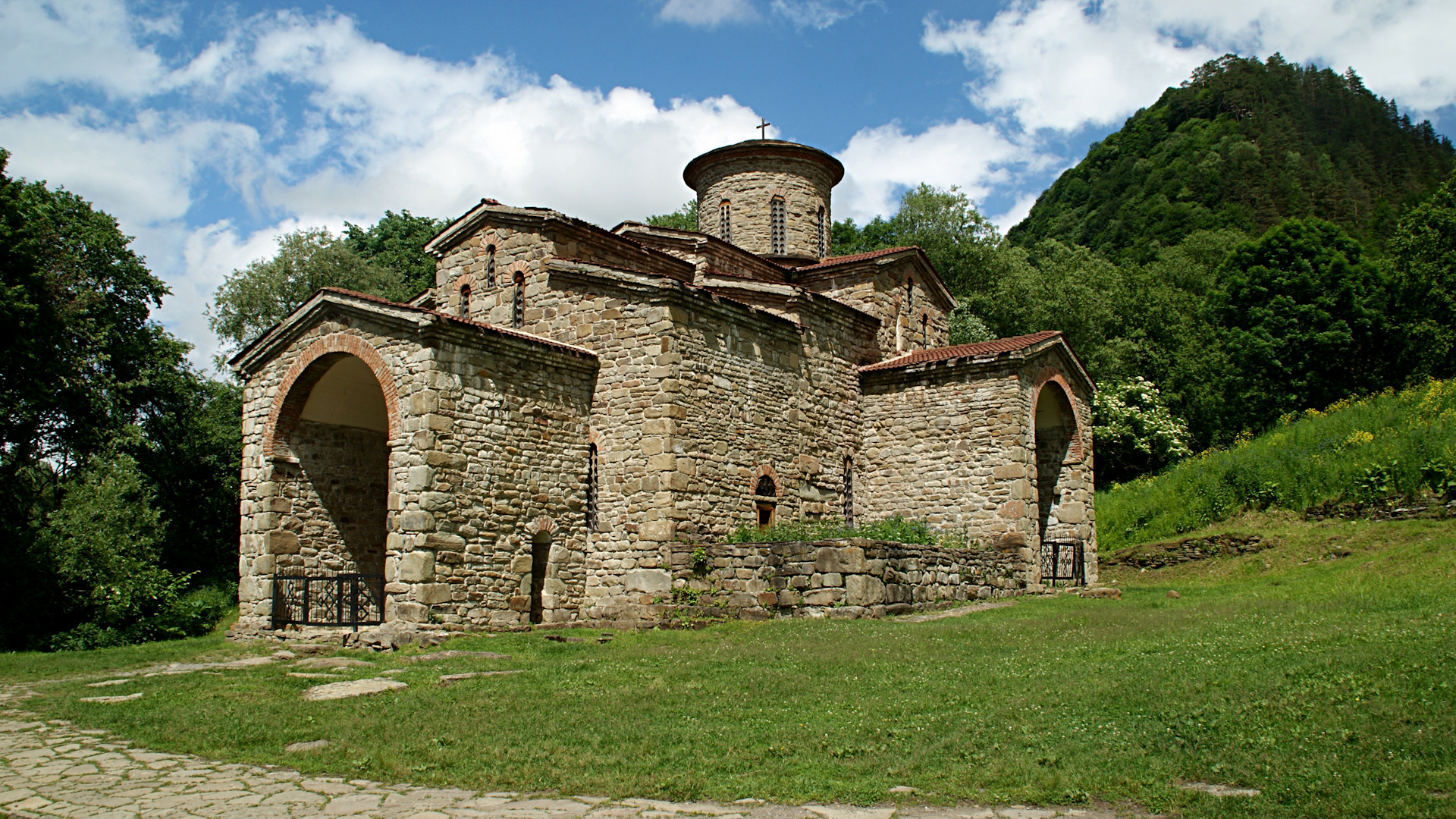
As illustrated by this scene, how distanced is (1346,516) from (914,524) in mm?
9620

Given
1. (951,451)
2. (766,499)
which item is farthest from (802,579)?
A: (951,451)

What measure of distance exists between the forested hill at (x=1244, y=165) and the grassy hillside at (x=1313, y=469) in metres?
29.0

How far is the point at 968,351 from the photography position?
19.7 meters

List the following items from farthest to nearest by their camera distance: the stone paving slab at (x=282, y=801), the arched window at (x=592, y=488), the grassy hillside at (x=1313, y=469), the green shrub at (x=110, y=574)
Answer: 1. the grassy hillside at (x=1313, y=469)
2. the green shrub at (x=110, y=574)
3. the arched window at (x=592, y=488)
4. the stone paving slab at (x=282, y=801)

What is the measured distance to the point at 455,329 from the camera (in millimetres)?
14375

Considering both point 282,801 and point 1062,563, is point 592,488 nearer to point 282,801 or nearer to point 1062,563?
point 282,801

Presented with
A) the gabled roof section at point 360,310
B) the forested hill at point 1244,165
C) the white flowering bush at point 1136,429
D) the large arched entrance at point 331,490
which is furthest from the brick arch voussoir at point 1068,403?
the forested hill at point 1244,165

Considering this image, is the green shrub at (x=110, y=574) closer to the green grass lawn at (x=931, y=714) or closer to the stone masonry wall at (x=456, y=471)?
the stone masonry wall at (x=456, y=471)

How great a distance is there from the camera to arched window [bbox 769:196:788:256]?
25.0 metres

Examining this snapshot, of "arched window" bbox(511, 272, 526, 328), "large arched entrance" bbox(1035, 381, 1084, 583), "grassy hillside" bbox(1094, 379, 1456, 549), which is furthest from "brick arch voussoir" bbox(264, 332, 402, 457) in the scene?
"grassy hillside" bbox(1094, 379, 1456, 549)

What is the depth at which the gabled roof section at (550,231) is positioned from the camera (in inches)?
680

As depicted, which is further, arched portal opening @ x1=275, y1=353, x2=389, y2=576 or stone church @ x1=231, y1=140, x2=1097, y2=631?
arched portal opening @ x1=275, y1=353, x2=389, y2=576

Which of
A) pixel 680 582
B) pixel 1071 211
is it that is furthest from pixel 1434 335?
pixel 1071 211

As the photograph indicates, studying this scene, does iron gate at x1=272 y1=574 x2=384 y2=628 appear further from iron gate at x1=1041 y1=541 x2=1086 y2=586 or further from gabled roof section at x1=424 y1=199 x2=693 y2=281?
iron gate at x1=1041 y1=541 x2=1086 y2=586
